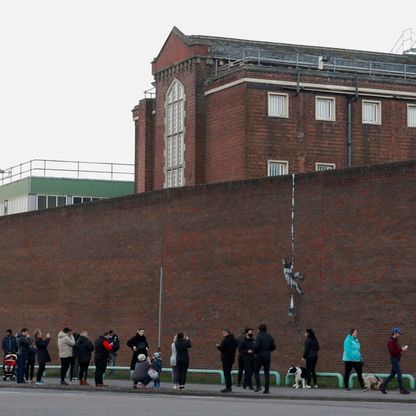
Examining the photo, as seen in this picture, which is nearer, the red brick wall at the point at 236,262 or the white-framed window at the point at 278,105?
the red brick wall at the point at 236,262

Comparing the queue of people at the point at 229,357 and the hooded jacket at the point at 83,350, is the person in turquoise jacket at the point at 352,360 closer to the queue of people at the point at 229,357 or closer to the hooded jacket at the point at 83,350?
the queue of people at the point at 229,357

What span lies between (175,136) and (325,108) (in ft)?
28.0

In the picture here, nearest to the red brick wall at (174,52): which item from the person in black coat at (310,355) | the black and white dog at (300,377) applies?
the person in black coat at (310,355)

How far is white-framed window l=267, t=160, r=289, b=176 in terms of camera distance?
6047 cm

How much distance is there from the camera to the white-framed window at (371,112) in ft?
204

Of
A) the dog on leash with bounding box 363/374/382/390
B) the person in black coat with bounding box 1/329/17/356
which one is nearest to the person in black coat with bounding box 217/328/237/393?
the dog on leash with bounding box 363/374/382/390

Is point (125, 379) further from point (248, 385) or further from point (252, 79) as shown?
point (252, 79)

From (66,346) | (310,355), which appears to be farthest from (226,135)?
(310,355)

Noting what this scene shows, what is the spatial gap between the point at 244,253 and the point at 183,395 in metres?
9.65

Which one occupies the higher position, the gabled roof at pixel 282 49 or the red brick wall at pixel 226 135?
the gabled roof at pixel 282 49

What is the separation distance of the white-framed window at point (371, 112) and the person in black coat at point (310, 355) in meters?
27.2

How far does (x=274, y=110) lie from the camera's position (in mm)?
60625

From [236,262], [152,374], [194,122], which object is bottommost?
[152,374]

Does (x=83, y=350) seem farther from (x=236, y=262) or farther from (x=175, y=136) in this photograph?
(x=175, y=136)
